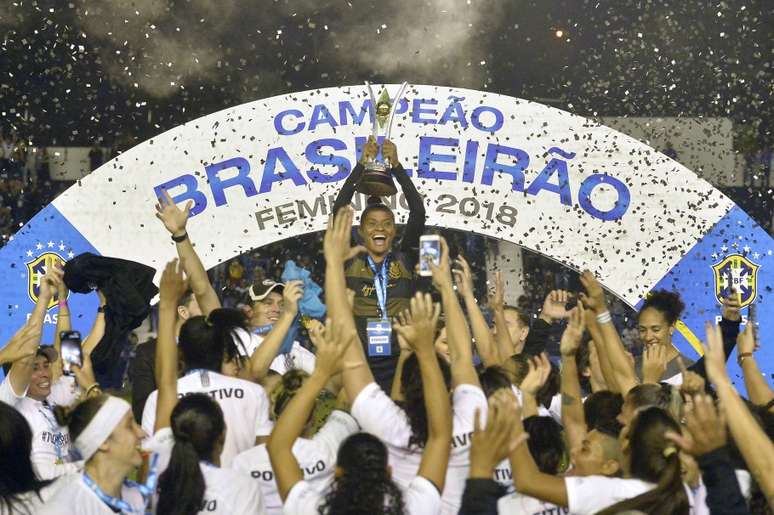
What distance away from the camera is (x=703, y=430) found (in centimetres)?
342

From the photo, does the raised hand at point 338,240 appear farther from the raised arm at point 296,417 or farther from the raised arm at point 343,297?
the raised arm at point 296,417

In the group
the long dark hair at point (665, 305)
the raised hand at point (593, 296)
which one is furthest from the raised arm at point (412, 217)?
the raised hand at point (593, 296)

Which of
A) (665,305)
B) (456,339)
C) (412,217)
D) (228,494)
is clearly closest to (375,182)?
(412,217)

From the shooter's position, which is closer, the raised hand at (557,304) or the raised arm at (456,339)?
the raised arm at (456,339)

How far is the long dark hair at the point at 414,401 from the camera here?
4.07 m

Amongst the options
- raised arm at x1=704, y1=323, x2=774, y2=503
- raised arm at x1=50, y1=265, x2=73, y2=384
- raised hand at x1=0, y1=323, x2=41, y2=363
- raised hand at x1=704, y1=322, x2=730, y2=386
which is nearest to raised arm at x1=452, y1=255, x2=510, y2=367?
raised hand at x1=704, y1=322, x2=730, y2=386

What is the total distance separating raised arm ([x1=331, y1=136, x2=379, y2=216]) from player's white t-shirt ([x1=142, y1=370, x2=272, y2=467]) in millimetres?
2765

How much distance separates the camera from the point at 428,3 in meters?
16.2

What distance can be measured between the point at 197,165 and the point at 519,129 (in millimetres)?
2217

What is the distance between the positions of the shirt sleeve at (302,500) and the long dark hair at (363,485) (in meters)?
0.08

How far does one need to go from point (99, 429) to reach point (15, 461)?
0.92 ft

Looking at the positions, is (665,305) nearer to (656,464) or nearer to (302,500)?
(656,464)

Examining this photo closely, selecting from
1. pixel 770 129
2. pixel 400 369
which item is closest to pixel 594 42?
pixel 770 129

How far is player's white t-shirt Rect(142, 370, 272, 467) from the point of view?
4719 millimetres
